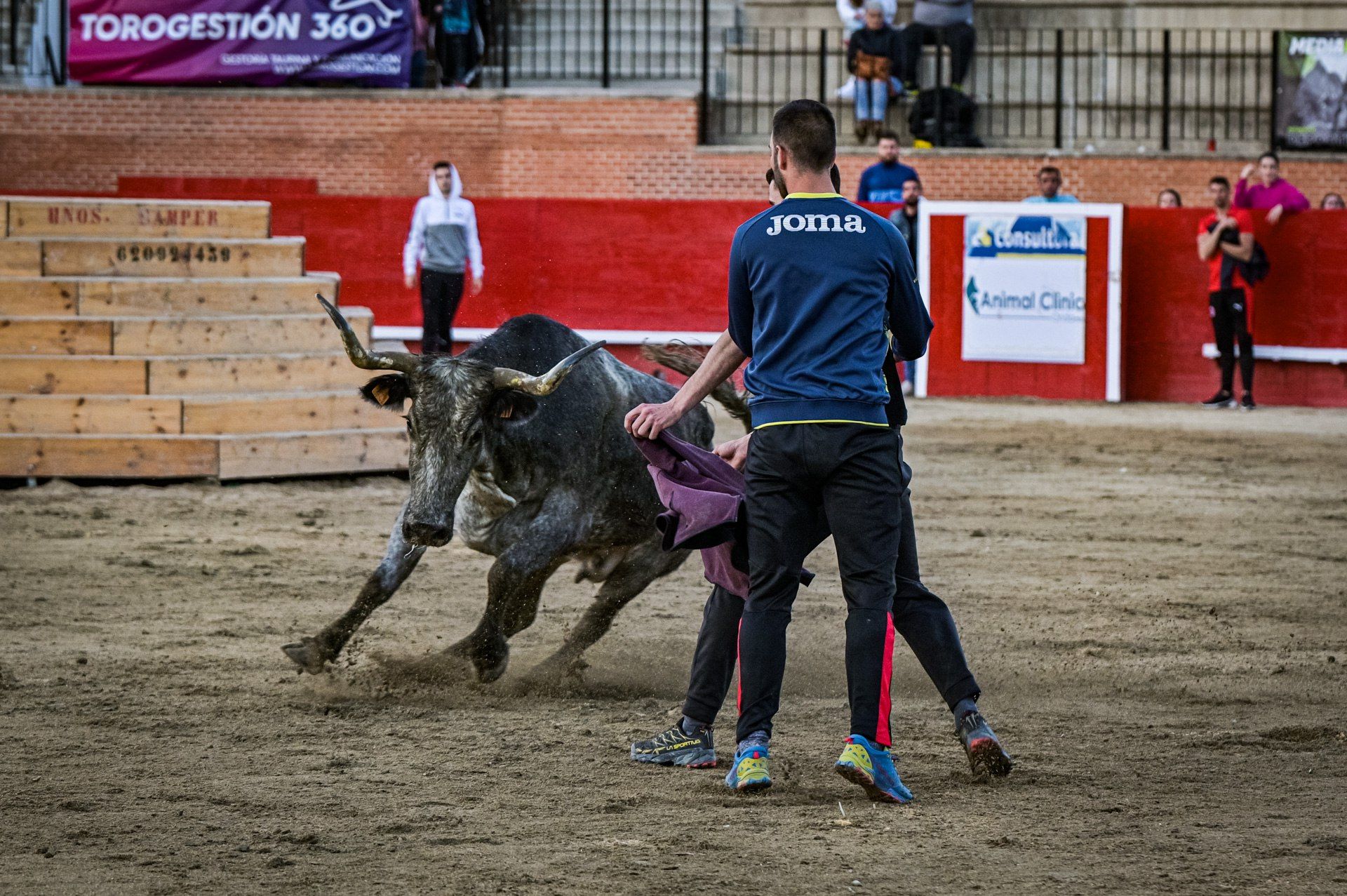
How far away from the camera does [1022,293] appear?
16.0m

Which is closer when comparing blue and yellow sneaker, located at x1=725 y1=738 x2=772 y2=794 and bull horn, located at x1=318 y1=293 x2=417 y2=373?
blue and yellow sneaker, located at x1=725 y1=738 x2=772 y2=794

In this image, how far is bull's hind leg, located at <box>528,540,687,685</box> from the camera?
19.1ft

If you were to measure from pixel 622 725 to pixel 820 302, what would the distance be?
1.62 metres

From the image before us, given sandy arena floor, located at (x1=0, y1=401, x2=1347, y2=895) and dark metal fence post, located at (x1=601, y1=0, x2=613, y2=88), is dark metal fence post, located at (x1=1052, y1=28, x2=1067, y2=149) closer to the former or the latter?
dark metal fence post, located at (x1=601, y1=0, x2=613, y2=88)

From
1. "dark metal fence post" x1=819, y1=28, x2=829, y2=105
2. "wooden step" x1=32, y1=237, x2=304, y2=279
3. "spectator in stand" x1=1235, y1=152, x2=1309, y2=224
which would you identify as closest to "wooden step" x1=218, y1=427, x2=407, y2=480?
"wooden step" x1=32, y1=237, x2=304, y2=279

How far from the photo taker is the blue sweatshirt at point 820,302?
13.4ft

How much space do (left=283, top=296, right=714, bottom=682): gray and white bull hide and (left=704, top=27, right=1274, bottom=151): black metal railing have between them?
13155 millimetres

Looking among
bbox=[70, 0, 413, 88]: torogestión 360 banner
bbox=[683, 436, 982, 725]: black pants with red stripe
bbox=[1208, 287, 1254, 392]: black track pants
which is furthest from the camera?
bbox=[70, 0, 413, 88]: torogestión 360 banner

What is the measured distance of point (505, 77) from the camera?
19438 millimetres

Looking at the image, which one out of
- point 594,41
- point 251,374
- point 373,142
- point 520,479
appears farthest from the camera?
point 594,41

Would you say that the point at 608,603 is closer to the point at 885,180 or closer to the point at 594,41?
the point at 885,180

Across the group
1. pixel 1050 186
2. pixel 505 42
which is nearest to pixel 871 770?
pixel 1050 186

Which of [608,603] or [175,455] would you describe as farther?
[175,455]

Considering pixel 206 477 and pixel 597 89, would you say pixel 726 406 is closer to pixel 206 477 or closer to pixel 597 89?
pixel 206 477
